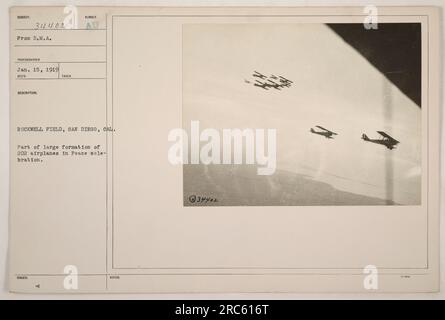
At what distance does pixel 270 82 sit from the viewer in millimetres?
937

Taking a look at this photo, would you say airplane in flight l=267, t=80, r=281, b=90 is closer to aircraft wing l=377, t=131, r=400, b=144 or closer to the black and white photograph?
the black and white photograph

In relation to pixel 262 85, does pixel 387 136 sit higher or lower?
lower

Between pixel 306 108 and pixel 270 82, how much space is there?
10 cm

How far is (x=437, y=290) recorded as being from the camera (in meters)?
0.95

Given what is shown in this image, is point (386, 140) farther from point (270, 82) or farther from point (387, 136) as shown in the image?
point (270, 82)

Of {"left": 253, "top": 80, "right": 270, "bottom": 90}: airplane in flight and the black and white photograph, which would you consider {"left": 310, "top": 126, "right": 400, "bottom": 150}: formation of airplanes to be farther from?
{"left": 253, "top": 80, "right": 270, "bottom": 90}: airplane in flight

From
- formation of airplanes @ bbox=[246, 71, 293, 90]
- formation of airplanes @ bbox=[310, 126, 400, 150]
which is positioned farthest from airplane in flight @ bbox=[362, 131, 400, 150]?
formation of airplanes @ bbox=[246, 71, 293, 90]

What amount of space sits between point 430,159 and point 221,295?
23.4 inches

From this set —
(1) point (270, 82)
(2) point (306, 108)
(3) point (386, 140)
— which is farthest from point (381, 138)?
(1) point (270, 82)

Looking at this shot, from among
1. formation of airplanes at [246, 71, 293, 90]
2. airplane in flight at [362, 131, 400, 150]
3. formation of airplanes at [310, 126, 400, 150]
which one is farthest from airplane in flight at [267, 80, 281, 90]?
airplane in flight at [362, 131, 400, 150]

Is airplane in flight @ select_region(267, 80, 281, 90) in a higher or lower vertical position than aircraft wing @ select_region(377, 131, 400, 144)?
higher

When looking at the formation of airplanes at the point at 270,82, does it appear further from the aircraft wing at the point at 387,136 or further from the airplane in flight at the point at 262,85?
the aircraft wing at the point at 387,136

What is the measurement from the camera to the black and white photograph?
935 millimetres

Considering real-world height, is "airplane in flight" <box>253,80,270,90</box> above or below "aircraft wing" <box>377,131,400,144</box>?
above
